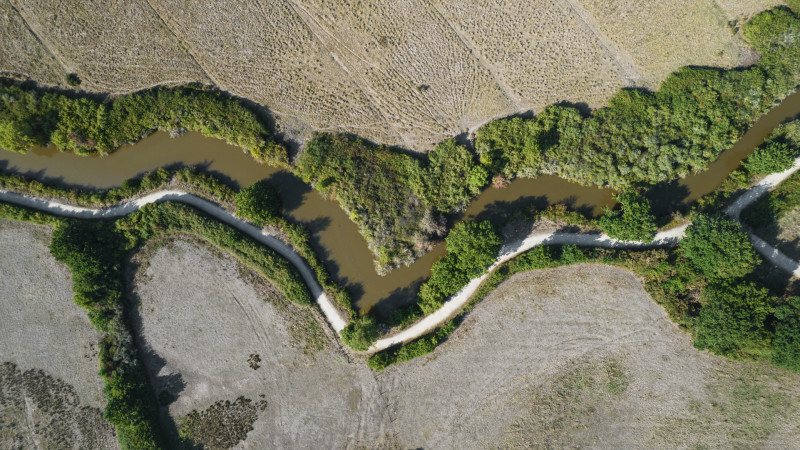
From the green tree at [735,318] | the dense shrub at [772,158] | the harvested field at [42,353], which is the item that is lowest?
A: the green tree at [735,318]

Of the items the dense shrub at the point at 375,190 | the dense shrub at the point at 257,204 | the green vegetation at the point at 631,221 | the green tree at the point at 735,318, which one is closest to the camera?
the green tree at the point at 735,318

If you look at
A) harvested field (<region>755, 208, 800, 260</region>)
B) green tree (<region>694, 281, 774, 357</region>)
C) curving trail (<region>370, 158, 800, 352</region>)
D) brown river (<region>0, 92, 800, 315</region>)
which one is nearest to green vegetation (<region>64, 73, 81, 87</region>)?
brown river (<region>0, 92, 800, 315</region>)

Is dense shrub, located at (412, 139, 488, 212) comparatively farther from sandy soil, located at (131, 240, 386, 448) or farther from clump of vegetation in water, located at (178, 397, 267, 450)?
clump of vegetation in water, located at (178, 397, 267, 450)

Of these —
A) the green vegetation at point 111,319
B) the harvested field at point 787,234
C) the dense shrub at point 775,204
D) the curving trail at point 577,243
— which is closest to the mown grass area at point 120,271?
the green vegetation at point 111,319

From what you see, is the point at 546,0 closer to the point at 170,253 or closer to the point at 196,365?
the point at 170,253

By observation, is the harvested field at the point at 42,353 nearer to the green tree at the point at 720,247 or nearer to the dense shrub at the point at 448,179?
the dense shrub at the point at 448,179

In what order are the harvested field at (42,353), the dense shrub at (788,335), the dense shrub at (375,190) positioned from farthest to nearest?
the harvested field at (42,353)
the dense shrub at (375,190)
the dense shrub at (788,335)

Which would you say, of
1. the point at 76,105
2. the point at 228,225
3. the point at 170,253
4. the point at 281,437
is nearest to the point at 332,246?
the point at 228,225
